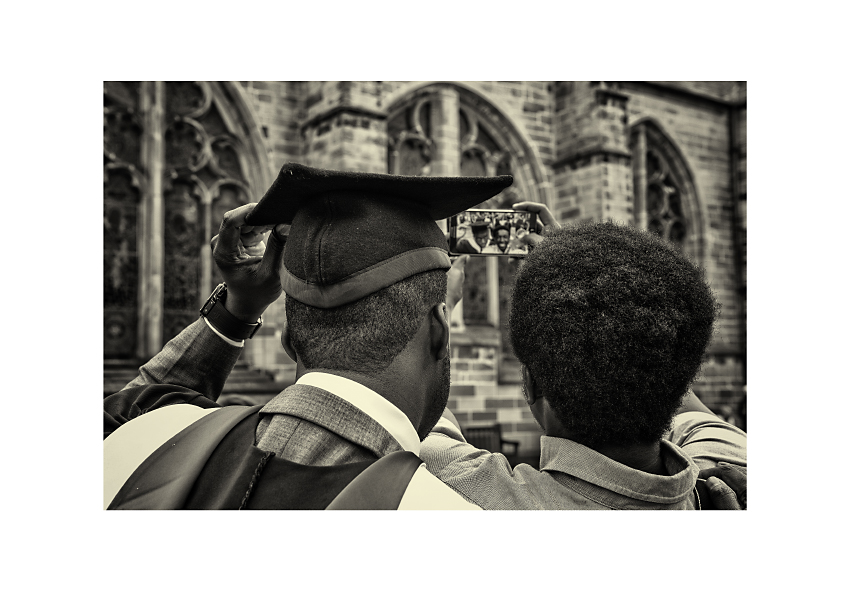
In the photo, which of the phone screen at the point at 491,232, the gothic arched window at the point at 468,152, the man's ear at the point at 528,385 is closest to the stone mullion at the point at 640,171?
the gothic arched window at the point at 468,152

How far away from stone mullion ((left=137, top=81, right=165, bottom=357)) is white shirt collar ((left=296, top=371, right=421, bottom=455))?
548 cm

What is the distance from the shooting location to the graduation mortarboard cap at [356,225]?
4.28 ft

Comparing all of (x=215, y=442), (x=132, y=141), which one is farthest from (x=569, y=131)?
(x=215, y=442)

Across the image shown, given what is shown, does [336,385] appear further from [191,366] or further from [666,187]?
[666,187]

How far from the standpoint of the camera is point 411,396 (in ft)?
4.33

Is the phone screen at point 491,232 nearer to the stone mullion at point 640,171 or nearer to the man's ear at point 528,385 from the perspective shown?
the man's ear at point 528,385

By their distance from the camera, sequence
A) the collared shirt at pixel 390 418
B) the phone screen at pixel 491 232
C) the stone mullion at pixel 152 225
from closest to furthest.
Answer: the collared shirt at pixel 390 418 < the phone screen at pixel 491 232 < the stone mullion at pixel 152 225

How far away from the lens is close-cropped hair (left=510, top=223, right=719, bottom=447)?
3.97ft

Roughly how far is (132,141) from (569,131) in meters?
5.33

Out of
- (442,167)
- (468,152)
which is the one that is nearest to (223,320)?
(442,167)

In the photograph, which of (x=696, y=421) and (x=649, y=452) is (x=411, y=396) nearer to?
(x=649, y=452)

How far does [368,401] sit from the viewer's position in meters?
1.27

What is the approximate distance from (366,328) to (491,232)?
2.33 feet

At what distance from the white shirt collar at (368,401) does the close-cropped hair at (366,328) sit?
0.03 m
